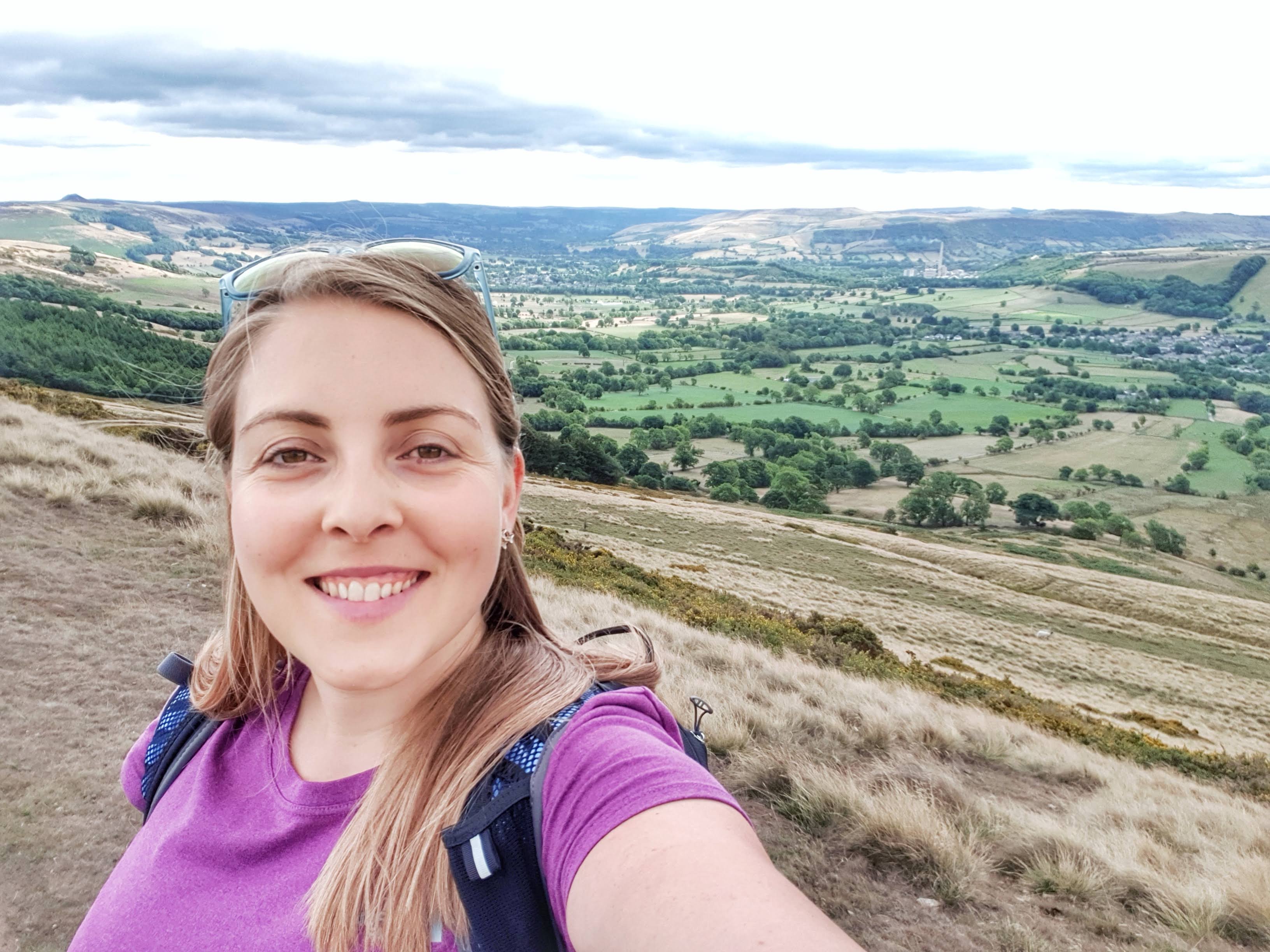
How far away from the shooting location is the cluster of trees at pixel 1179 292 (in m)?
163

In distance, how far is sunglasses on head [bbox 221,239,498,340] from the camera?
1.55 metres

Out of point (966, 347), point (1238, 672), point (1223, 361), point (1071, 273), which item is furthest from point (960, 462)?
point (1071, 273)

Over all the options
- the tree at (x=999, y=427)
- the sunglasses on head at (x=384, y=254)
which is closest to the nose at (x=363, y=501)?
the sunglasses on head at (x=384, y=254)

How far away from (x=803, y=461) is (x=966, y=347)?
82.0 metres

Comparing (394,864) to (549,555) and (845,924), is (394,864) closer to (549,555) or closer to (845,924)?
(845,924)

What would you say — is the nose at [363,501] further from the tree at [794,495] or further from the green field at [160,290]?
the tree at [794,495]

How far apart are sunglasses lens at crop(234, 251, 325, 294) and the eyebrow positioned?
0.28 m

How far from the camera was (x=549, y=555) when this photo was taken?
50.0 feet

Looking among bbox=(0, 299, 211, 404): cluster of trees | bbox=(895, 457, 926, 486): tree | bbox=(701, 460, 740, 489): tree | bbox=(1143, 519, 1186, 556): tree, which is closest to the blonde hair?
bbox=(0, 299, 211, 404): cluster of trees

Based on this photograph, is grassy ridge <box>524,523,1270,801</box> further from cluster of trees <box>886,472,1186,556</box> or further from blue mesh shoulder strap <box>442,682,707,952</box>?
cluster of trees <box>886,472,1186,556</box>

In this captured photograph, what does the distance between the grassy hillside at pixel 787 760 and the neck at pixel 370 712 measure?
0.68m

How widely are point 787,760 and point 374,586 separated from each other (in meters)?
4.61

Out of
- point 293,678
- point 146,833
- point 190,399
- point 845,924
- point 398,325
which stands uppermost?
point 398,325

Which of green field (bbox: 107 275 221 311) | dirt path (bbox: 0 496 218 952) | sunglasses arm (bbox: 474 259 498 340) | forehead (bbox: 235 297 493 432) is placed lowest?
green field (bbox: 107 275 221 311)
